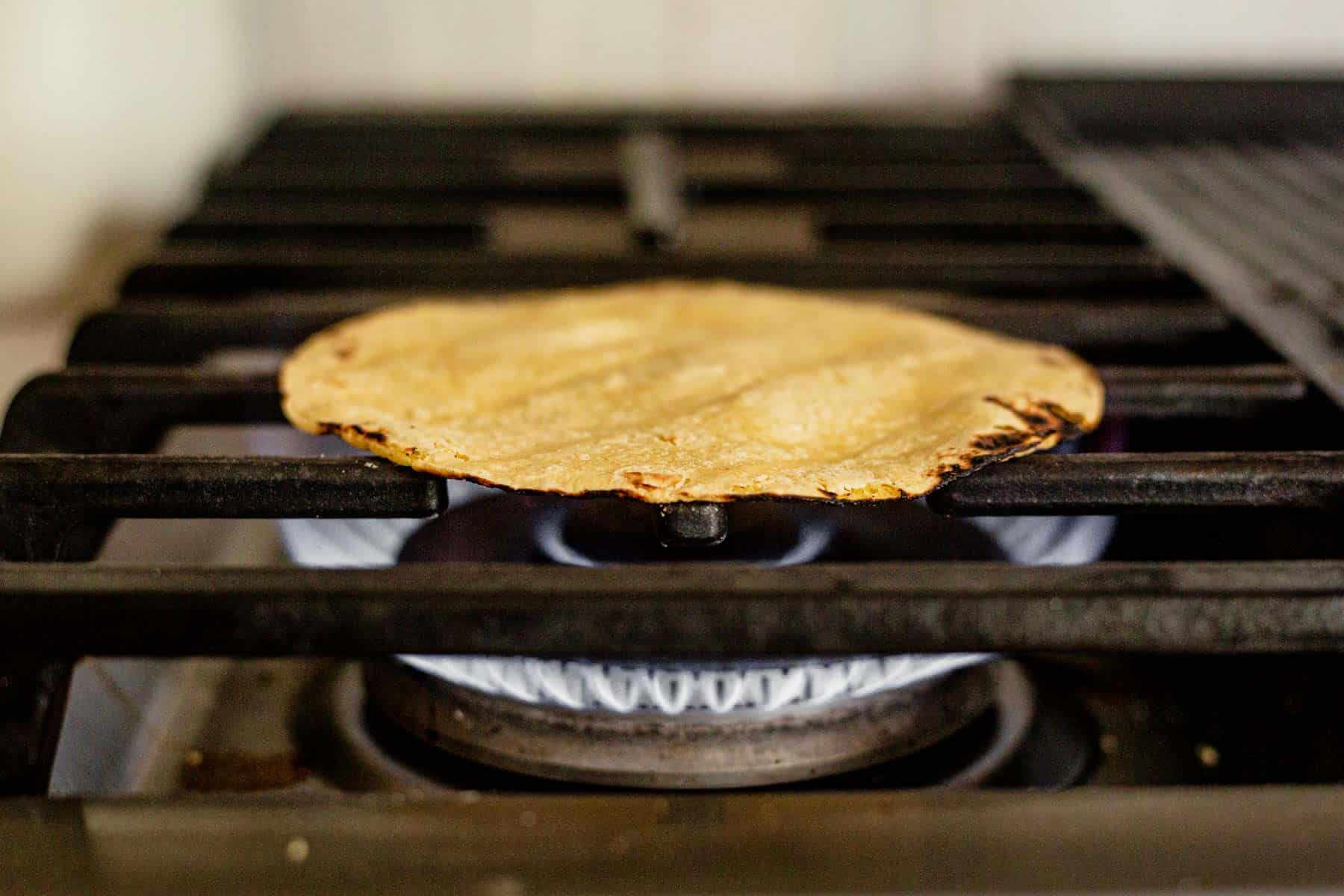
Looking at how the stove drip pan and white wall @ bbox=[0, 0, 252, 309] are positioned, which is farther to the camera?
white wall @ bbox=[0, 0, 252, 309]

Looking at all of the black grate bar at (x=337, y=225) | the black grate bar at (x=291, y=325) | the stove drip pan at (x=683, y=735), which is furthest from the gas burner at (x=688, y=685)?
the black grate bar at (x=337, y=225)

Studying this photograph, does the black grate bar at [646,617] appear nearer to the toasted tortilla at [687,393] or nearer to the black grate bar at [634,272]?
the toasted tortilla at [687,393]

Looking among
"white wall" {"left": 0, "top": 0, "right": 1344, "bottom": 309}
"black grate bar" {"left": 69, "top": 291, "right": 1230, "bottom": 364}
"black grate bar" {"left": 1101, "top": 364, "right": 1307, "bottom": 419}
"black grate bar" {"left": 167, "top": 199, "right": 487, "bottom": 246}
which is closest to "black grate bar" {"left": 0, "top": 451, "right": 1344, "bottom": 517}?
"black grate bar" {"left": 1101, "top": 364, "right": 1307, "bottom": 419}

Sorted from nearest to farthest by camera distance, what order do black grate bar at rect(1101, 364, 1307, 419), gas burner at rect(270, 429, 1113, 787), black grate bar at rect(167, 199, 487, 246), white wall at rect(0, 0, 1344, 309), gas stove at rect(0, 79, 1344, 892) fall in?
gas stove at rect(0, 79, 1344, 892) → gas burner at rect(270, 429, 1113, 787) → black grate bar at rect(1101, 364, 1307, 419) → black grate bar at rect(167, 199, 487, 246) → white wall at rect(0, 0, 1344, 309)

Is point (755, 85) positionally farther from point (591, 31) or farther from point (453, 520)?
point (453, 520)

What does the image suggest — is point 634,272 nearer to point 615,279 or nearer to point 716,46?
point 615,279

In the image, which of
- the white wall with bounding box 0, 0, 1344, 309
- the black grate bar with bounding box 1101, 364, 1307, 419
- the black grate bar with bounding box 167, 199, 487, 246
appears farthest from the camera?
the white wall with bounding box 0, 0, 1344, 309

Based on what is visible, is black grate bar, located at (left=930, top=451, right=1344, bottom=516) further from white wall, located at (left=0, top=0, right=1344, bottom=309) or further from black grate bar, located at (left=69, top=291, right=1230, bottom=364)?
white wall, located at (left=0, top=0, right=1344, bottom=309)

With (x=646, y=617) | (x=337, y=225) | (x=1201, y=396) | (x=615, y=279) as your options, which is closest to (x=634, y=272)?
(x=615, y=279)
